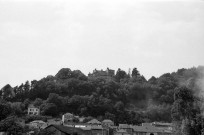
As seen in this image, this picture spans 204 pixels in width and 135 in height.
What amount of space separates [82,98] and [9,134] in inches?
2308

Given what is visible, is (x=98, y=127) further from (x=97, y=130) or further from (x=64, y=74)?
(x=64, y=74)

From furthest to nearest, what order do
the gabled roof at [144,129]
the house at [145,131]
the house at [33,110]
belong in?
the house at [33,110] → the gabled roof at [144,129] → the house at [145,131]

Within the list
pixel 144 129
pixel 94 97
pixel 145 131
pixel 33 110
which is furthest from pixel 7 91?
pixel 145 131

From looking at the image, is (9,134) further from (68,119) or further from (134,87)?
(134,87)

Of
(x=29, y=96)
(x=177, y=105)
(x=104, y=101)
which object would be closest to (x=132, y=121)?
(x=104, y=101)

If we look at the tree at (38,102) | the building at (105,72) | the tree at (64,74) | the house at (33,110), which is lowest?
the house at (33,110)

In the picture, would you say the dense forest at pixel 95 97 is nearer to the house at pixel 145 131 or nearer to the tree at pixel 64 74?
the tree at pixel 64 74

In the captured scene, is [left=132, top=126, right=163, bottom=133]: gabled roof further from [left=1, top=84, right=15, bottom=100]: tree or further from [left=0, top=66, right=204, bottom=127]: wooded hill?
[left=1, top=84, right=15, bottom=100]: tree

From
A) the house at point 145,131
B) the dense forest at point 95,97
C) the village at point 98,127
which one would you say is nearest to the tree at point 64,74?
the dense forest at point 95,97

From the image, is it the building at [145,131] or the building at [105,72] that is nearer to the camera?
the building at [145,131]

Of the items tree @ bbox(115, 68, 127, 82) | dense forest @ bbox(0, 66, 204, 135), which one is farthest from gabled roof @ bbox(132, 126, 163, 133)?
tree @ bbox(115, 68, 127, 82)

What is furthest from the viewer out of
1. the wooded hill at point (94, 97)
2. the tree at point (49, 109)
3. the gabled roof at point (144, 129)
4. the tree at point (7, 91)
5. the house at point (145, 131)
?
the tree at point (7, 91)

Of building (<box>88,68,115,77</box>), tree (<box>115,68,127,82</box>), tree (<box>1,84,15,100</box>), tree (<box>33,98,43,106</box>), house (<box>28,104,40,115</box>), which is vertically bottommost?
house (<box>28,104,40,115</box>)

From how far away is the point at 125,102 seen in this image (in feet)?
356
